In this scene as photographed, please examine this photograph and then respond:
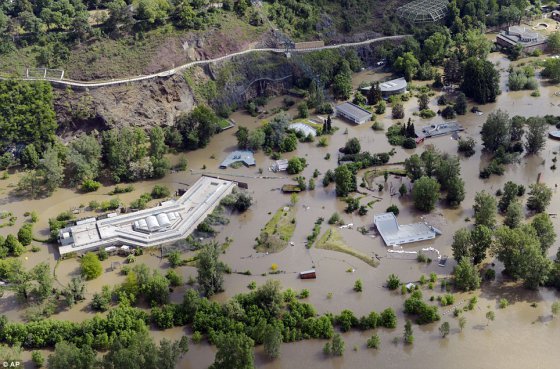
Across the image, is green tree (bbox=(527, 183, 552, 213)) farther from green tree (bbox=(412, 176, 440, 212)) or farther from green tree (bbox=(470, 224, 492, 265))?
green tree (bbox=(470, 224, 492, 265))

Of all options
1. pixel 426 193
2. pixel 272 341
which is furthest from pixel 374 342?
pixel 426 193

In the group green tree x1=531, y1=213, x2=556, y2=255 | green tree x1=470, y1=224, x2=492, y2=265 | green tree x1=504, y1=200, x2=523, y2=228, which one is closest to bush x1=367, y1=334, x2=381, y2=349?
green tree x1=470, y1=224, x2=492, y2=265

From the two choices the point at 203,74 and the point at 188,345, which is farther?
the point at 203,74

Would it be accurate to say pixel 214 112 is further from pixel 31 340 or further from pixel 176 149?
pixel 31 340

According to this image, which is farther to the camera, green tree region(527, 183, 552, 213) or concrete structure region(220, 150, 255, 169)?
concrete structure region(220, 150, 255, 169)

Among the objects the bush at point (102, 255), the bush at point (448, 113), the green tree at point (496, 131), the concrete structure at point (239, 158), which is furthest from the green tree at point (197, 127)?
the green tree at point (496, 131)

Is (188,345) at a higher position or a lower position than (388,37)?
lower

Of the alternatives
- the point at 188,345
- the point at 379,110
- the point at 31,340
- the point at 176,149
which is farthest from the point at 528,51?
the point at 31,340
